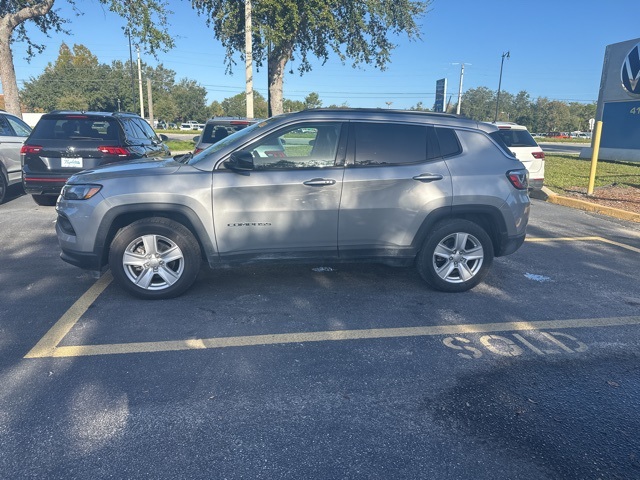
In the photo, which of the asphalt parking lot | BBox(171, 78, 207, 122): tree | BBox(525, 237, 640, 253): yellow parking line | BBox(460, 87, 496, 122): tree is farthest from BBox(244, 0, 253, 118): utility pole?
BBox(460, 87, 496, 122): tree

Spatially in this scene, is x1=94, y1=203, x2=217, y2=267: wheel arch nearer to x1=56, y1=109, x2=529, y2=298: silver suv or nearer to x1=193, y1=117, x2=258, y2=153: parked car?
x1=56, y1=109, x2=529, y2=298: silver suv

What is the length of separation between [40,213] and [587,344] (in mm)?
8478

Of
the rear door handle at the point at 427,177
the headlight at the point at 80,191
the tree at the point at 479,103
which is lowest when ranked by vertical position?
the headlight at the point at 80,191

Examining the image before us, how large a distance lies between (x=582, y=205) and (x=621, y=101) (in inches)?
480

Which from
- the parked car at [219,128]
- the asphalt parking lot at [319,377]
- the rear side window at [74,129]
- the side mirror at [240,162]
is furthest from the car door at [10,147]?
the side mirror at [240,162]

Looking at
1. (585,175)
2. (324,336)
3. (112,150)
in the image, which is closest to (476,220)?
(324,336)

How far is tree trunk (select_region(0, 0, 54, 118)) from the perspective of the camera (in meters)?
16.5

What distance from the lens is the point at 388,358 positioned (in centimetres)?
363

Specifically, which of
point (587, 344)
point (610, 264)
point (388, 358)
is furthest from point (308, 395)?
point (610, 264)

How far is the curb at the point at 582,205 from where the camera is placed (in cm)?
902

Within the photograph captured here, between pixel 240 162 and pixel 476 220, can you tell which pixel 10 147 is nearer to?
pixel 240 162

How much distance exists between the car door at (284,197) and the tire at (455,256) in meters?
0.99

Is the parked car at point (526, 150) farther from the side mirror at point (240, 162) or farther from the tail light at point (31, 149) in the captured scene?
the tail light at point (31, 149)

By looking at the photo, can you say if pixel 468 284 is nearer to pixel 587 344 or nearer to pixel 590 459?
pixel 587 344
